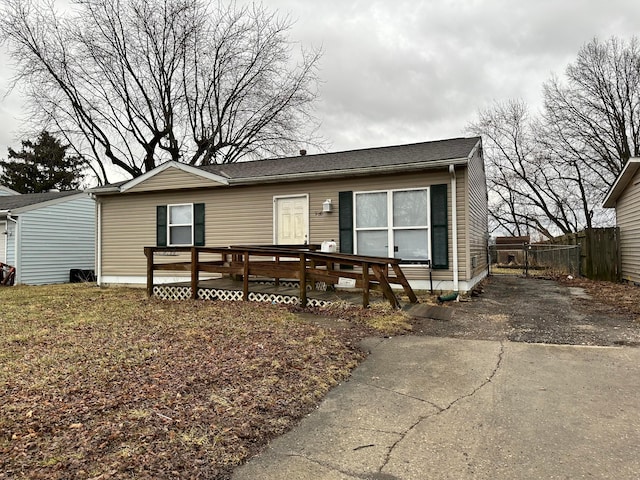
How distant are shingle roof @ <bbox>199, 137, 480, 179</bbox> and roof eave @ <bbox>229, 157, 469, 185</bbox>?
0.28 feet

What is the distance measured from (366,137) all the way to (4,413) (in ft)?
72.8

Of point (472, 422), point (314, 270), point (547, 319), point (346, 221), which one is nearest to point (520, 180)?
point (346, 221)

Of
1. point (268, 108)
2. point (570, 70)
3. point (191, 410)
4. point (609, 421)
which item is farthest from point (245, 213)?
point (570, 70)

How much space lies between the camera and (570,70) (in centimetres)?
2234

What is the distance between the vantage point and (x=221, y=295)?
25.4ft

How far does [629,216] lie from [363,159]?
25.6 ft

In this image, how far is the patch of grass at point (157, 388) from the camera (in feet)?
7.14

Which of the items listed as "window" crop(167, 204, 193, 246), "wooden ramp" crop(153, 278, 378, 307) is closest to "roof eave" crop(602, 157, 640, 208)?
"wooden ramp" crop(153, 278, 378, 307)

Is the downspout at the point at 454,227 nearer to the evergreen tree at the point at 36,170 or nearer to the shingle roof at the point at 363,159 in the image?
the shingle roof at the point at 363,159

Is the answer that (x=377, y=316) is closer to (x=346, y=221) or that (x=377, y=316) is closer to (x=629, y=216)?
(x=346, y=221)

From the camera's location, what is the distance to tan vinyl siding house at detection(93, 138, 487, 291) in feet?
27.8

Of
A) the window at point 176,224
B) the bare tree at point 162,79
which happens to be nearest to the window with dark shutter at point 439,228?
the window at point 176,224

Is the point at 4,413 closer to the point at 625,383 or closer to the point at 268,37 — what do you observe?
the point at 625,383

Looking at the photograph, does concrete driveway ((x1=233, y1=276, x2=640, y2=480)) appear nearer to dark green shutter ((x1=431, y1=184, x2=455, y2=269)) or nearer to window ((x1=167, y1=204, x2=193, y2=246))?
dark green shutter ((x1=431, y1=184, x2=455, y2=269))
